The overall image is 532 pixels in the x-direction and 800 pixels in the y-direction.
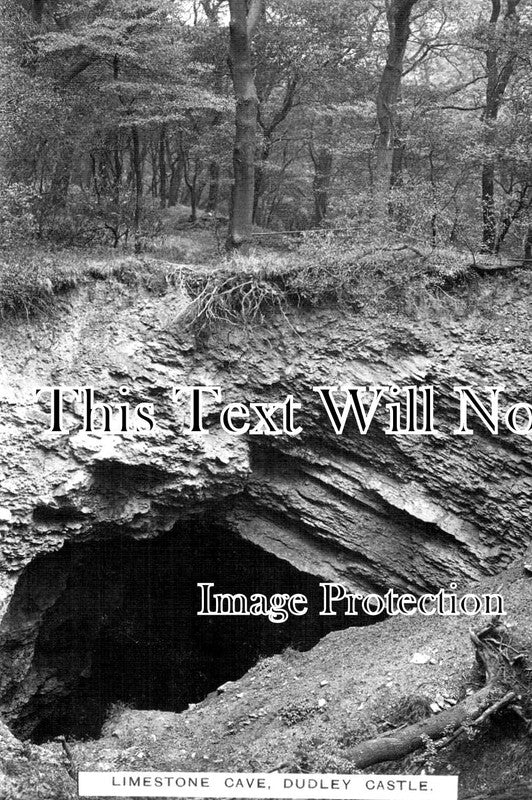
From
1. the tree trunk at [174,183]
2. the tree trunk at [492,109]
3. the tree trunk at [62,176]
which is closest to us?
the tree trunk at [492,109]

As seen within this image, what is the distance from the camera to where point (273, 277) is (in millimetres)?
7715

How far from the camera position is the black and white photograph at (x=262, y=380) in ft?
22.8

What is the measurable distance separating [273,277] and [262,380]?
108cm

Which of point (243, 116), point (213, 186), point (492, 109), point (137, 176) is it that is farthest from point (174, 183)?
point (492, 109)

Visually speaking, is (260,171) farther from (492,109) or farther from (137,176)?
(492,109)

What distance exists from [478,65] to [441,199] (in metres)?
1.86

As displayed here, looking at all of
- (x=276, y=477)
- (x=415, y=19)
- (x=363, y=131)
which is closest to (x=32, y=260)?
(x=276, y=477)

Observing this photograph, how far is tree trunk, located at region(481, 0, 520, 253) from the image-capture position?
325 inches

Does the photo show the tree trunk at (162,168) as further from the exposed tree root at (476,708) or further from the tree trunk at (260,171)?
the exposed tree root at (476,708)

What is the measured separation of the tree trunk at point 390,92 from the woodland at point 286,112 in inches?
0.6
